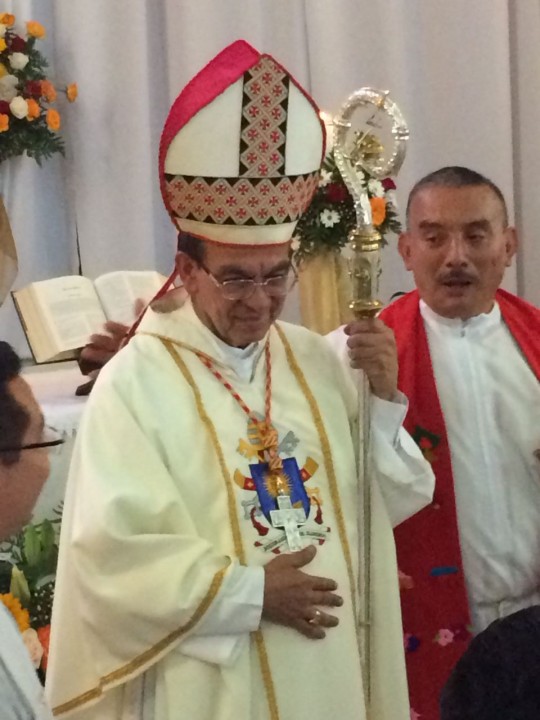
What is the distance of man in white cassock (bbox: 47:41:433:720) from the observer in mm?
1715

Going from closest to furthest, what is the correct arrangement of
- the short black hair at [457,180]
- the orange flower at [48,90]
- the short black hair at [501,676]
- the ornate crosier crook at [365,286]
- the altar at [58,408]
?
the short black hair at [501,676], the ornate crosier crook at [365,286], the altar at [58,408], the short black hair at [457,180], the orange flower at [48,90]

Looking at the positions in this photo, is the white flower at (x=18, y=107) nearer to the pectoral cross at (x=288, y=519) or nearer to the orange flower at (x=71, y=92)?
the orange flower at (x=71, y=92)

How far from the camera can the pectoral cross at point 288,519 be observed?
1845mm

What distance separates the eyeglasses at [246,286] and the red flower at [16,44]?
78.3 inches

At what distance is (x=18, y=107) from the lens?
133 inches

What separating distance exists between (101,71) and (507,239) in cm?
202

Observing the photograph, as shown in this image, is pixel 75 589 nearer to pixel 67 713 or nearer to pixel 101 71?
pixel 67 713

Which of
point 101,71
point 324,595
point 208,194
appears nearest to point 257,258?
point 208,194

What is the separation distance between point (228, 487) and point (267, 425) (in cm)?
16

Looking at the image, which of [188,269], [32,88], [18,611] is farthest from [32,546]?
[32,88]

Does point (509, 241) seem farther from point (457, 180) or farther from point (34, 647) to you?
point (34, 647)

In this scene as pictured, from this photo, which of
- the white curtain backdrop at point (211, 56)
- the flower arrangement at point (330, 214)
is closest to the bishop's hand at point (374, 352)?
the flower arrangement at point (330, 214)

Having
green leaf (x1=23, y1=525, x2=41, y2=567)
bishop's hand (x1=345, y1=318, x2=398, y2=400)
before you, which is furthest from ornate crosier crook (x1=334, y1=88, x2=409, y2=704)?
green leaf (x1=23, y1=525, x2=41, y2=567)

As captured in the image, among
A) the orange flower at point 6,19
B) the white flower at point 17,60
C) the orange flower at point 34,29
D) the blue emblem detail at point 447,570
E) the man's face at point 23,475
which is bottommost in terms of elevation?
the blue emblem detail at point 447,570
